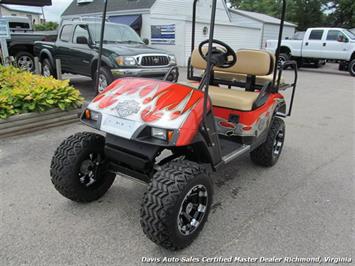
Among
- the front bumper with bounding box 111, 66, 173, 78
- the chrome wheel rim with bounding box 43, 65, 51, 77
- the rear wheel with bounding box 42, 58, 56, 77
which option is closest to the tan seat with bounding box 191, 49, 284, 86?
the front bumper with bounding box 111, 66, 173, 78

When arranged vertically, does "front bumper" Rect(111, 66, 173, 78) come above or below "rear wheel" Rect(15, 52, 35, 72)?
above

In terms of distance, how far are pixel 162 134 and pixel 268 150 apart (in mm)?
1921

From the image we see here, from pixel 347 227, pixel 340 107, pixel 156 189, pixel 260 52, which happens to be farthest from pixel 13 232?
pixel 340 107

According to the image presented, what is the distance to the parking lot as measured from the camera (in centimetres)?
247

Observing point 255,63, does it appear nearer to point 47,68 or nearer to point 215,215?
point 215,215

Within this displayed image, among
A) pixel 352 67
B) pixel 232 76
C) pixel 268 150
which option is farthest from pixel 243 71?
pixel 352 67

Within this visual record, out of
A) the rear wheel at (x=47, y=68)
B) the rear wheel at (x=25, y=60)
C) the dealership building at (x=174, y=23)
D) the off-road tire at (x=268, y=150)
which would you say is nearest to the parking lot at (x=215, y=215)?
the off-road tire at (x=268, y=150)

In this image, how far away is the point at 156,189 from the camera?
2246mm

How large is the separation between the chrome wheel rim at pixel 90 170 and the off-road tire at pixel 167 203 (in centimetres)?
90

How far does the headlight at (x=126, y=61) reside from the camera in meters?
6.96

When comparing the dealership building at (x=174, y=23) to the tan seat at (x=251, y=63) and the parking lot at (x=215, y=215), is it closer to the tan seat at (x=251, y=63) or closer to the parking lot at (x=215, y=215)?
the tan seat at (x=251, y=63)

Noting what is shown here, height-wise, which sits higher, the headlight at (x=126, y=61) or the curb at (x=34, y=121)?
the headlight at (x=126, y=61)

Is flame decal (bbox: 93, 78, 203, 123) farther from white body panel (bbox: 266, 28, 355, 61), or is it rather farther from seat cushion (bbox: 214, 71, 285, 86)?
white body panel (bbox: 266, 28, 355, 61)

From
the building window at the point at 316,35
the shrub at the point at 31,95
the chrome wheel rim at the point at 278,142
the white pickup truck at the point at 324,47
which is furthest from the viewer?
the building window at the point at 316,35
